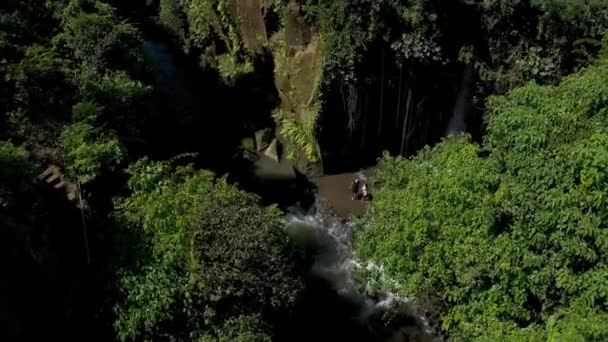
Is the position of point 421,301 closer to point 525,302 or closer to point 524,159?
point 525,302

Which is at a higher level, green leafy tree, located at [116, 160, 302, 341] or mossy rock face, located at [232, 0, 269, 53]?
mossy rock face, located at [232, 0, 269, 53]

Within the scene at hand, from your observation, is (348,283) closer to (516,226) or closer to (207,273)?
(207,273)

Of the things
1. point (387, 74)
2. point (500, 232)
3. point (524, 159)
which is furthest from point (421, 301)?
point (387, 74)

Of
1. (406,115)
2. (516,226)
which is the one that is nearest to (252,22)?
(406,115)

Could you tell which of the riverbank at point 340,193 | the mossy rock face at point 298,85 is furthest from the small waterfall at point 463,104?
the mossy rock face at point 298,85

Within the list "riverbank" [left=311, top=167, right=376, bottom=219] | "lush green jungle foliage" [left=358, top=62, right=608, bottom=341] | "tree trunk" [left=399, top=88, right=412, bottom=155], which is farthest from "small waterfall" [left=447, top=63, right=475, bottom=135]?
"lush green jungle foliage" [left=358, top=62, right=608, bottom=341]

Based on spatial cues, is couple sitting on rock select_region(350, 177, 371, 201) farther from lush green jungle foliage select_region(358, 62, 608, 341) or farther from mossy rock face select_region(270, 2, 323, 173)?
lush green jungle foliage select_region(358, 62, 608, 341)
